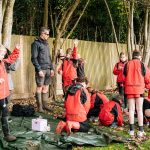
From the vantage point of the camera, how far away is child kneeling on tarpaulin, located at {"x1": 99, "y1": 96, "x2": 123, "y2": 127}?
401 inches

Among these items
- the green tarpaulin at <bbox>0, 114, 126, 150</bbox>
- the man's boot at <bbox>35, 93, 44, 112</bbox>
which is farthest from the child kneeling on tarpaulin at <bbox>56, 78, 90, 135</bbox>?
the man's boot at <bbox>35, 93, 44, 112</bbox>

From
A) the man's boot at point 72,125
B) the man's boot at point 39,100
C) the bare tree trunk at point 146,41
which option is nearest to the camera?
the man's boot at point 72,125

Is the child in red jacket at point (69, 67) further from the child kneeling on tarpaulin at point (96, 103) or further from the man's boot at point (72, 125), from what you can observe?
the man's boot at point (72, 125)

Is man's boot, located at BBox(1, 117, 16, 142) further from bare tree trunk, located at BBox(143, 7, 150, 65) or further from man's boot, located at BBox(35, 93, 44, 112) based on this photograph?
bare tree trunk, located at BBox(143, 7, 150, 65)

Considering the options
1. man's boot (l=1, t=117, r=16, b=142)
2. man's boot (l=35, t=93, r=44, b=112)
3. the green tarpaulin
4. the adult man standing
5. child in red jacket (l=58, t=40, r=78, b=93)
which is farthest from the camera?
child in red jacket (l=58, t=40, r=78, b=93)

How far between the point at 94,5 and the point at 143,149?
13301 mm

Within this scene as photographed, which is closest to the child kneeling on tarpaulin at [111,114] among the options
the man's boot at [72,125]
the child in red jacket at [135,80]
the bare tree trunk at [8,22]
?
the child in red jacket at [135,80]

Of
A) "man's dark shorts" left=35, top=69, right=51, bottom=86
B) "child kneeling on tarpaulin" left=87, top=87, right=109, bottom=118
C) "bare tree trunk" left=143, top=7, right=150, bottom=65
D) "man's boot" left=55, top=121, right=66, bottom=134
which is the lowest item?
"man's boot" left=55, top=121, right=66, bottom=134

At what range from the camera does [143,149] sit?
866 cm

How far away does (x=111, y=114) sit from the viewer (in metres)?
10.2

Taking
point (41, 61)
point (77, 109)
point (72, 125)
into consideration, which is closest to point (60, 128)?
point (72, 125)

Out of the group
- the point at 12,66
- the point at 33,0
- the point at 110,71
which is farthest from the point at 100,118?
the point at 110,71

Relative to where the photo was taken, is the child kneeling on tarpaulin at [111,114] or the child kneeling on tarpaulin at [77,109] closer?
the child kneeling on tarpaulin at [77,109]

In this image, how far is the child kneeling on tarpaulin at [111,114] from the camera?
10.2 metres
